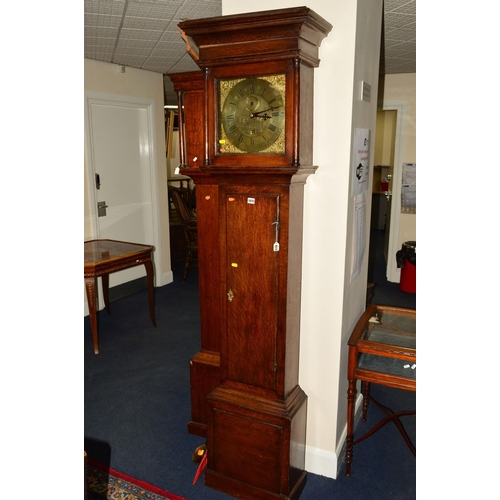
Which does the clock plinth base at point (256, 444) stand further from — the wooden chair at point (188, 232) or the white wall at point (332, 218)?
the wooden chair at point (188, 232)

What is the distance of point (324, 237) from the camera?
2.16 m

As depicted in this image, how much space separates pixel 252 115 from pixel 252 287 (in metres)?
0.75

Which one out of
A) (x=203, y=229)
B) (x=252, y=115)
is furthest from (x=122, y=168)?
(x=252, y=115)

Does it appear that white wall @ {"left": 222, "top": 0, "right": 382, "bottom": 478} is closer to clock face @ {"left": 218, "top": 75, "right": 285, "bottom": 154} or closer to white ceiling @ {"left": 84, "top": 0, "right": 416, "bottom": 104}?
clock face @ {"left": 218, "top": 75, "right": 285, "bottom": 154}

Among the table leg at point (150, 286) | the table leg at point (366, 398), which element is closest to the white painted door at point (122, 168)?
the table leg at point (150, 286)

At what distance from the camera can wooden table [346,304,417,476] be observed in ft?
7.01

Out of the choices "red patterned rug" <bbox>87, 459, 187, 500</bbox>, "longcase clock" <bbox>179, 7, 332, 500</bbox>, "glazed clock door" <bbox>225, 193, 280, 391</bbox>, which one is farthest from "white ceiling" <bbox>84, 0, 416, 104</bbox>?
"red patterned rug" <bbox>87, 459, 187, 500</bbox>

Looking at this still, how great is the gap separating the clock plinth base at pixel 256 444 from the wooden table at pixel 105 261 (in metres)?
1.81

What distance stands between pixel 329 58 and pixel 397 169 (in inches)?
147

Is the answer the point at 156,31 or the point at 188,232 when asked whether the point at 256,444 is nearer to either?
the point at 156,31

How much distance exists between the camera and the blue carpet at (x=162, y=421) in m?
2.35
